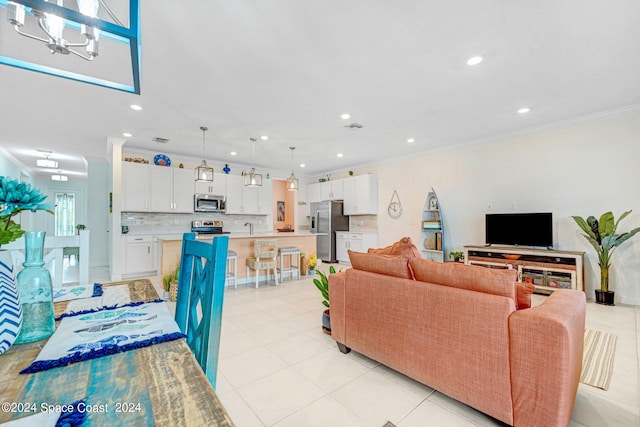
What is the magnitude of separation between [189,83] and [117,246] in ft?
12.2

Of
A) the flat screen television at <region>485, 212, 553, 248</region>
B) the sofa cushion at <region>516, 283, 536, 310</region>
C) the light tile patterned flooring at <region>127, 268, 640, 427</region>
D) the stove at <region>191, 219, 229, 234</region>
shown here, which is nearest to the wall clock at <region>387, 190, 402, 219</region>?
the flat screen television at <region>485, 212, 553, 248</region>

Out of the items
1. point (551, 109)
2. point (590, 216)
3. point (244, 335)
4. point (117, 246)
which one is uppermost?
point (551, 109)

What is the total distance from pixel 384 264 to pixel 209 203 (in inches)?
205

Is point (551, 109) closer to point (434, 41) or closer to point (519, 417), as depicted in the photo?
point (434, 41)

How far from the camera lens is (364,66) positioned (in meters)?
2.72

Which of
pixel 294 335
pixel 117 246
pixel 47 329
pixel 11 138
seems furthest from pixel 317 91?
pixel 11 138

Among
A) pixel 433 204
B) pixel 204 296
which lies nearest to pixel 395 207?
pixel 433 204

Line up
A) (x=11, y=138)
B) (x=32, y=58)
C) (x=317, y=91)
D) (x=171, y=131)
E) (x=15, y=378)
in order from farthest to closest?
(x=11, y=138), (x=171, y=131), (x=317, y=91), (x=32, y=58), (x=15, y=378)

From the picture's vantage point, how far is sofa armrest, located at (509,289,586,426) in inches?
51.8

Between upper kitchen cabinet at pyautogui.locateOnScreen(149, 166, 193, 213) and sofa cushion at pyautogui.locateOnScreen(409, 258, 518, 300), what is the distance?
17.8 ft

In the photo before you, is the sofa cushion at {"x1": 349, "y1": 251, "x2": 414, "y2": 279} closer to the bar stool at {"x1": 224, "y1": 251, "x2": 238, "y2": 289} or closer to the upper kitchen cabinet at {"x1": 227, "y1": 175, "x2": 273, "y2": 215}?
the bar stool at {"x1": 224, "y1": 251, "x2": 238, "y2": 289}

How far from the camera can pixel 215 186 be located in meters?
6.42

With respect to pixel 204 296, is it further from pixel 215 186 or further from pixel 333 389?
pixel 215 186

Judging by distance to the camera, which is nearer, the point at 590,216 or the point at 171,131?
the point at 590,216
